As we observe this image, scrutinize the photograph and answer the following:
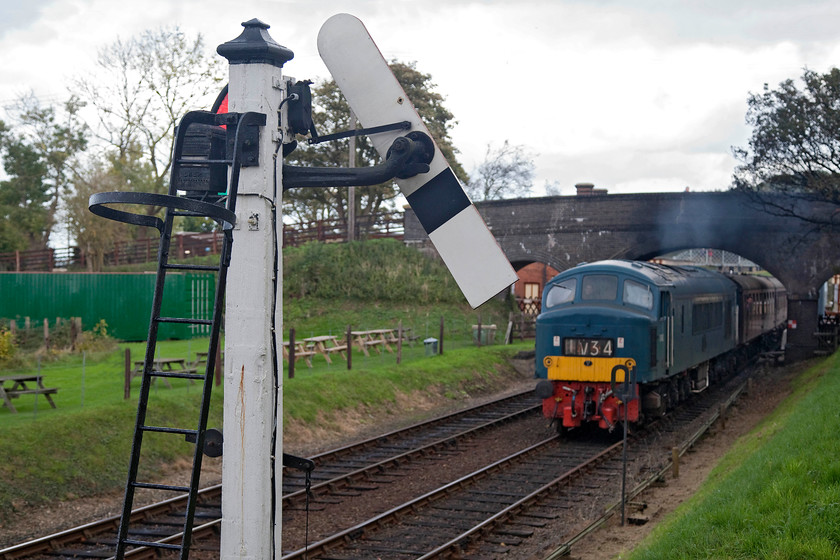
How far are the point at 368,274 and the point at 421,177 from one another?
1204 inches

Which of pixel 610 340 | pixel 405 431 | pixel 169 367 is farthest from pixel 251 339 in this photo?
pixel 169 367

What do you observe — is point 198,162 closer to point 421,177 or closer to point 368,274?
point 421,177

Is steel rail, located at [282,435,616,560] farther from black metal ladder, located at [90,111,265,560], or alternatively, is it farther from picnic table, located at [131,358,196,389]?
picnic table, located at [131,358,196,389]

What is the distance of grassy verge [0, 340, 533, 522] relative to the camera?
1168 cm

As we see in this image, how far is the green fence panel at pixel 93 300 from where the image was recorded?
2598 cm

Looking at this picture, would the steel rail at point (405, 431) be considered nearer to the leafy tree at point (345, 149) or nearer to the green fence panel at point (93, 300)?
the green fence panel at point (93, 300)

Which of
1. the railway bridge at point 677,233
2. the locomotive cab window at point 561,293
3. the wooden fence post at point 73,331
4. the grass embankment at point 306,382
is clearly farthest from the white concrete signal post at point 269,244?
the railway bridge at point 677,233

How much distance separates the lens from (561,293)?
54.4ft

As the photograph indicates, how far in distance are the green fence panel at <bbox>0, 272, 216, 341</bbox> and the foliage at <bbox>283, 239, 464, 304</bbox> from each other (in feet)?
21.4

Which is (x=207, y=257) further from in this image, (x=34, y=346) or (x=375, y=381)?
(x=375, y=381)

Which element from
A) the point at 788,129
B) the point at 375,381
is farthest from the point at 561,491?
the point at 788,129

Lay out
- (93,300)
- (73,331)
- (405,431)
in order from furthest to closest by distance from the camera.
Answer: (93,300), (73,331), (405,431)

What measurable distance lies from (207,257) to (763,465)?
99.7ft

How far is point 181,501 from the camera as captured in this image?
11148mm
